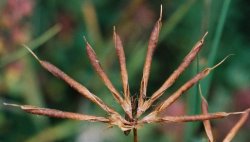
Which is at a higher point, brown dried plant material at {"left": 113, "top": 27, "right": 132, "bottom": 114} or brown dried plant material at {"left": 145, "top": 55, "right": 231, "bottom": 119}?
brown dried plant material at {"left": 113, "top": 27, "right": 132, "bottom": 114}

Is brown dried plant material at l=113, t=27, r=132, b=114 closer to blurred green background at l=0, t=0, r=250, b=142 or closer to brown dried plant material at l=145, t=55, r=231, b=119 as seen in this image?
brown dried plant material at l=145, t=55, r=231, b=119

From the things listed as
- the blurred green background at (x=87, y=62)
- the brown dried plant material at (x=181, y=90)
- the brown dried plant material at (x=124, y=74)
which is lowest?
the brown dried plant material at (x=181, y=90)

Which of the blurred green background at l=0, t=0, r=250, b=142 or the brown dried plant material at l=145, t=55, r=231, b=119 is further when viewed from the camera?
the blurred green background at l=0, t=0, r=250, b=142

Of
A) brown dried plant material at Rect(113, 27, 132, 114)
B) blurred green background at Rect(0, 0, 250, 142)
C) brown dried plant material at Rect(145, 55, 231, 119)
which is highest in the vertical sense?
blurred green background at Rect(0, 0, 250, 142)

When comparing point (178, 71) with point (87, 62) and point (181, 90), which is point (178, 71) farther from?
point (87, 62)

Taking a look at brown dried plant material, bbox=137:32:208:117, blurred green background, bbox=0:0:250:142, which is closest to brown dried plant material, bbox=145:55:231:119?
brown dried plant material, bbox=137:32:208:117

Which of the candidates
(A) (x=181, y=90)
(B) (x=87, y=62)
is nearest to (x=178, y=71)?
(A) (x=181, y=90)

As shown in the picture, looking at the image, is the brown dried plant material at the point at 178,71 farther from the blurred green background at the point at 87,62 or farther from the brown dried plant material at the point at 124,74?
the blurred green background at the point at 87,62

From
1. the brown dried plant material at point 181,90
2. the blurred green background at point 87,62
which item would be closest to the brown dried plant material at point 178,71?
the brown dried plant material at point 181,90
